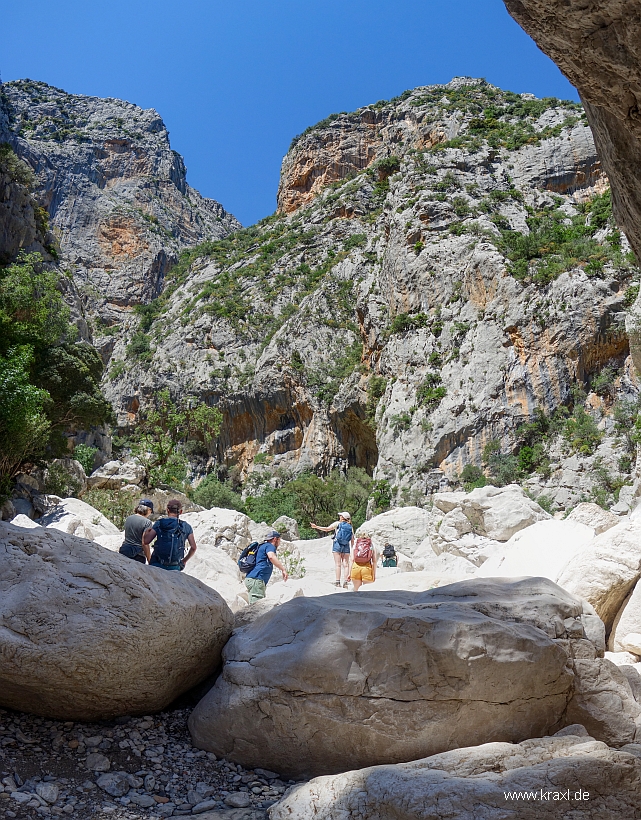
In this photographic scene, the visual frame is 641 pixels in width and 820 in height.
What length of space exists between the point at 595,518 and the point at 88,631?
9.13m

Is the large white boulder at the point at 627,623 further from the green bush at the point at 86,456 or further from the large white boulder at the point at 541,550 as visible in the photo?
the green bush at the point at 86,456

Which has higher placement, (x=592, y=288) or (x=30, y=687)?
(x=592, y=288)

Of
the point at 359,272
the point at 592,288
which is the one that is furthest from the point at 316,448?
the point at 592,288

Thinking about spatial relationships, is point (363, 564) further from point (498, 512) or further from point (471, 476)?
point (471, 476)

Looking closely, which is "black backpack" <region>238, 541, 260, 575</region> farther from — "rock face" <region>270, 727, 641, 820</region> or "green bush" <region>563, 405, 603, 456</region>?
"green bush" <region>563, 405, 603, 456</region>

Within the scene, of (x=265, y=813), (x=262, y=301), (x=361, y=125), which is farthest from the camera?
(x=361, y=125)

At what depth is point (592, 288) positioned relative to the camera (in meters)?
28.4

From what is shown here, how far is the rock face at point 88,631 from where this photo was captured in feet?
13.6

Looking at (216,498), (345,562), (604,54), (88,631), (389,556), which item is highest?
(604,54)

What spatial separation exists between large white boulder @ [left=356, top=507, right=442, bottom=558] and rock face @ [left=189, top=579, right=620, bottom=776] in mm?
13969

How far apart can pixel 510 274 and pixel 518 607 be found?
3037 cm

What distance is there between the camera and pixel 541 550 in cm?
923

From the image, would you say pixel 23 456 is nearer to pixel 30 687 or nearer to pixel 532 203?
pixel 30 687

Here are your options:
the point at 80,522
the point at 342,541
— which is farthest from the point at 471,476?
the point at 80,522
